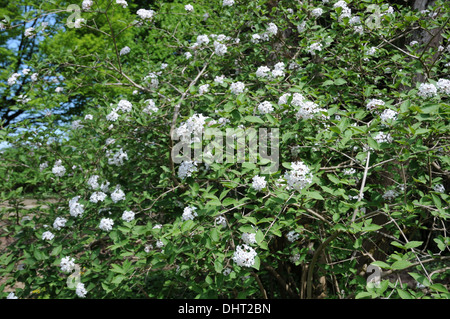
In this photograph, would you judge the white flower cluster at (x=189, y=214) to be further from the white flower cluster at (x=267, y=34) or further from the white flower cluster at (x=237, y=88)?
the white flower cluster at (x=267, y=34)

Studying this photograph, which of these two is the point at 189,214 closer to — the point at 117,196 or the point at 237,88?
the point at 117,196

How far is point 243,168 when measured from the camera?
2.06m

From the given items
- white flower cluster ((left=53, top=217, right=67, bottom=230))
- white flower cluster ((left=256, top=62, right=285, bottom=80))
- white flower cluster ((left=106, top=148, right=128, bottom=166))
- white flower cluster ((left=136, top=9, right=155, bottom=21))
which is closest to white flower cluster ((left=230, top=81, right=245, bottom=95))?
white flower cluster ((left=256, top=62, right=285, bottom=80))

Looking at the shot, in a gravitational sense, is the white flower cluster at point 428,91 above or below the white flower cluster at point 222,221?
above

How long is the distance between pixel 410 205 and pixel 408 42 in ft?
8.29

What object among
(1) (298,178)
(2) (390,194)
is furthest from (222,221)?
(2) (390,194)

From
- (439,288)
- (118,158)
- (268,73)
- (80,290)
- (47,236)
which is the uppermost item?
(268,73)

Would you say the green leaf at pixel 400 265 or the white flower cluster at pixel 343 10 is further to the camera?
the white flower cluster at pixel 343 10

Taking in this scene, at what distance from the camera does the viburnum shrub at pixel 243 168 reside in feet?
6.39

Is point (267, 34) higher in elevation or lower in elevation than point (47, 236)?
higher

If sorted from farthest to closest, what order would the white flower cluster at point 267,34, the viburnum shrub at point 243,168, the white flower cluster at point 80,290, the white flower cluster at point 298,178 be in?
the white flower cluster at point 267,34, the white flower cluster at point 80,290, the viburnum shrub at point 243,168, the white flower cluster at point 298,178

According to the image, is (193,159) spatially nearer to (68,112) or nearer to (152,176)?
(152,176)

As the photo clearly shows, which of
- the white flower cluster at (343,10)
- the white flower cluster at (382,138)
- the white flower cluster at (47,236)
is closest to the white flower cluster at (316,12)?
the white flower cluster at (343,10)
